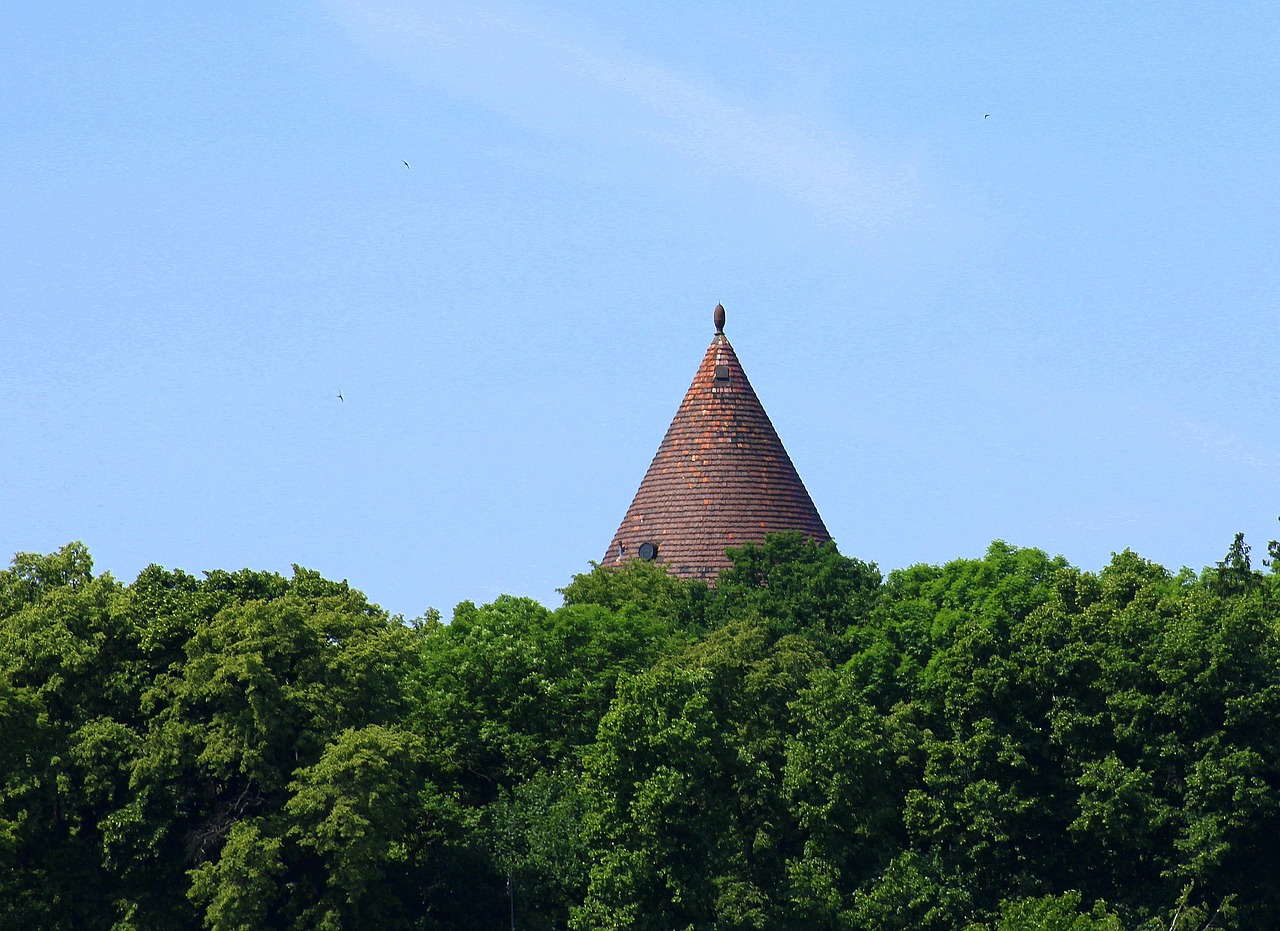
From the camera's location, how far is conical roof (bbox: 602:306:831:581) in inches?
2534

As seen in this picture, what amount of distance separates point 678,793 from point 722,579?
13856 millimetres

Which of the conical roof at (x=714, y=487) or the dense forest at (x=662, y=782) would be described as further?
the conical roof at (x=714, y=487)

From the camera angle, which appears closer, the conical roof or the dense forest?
the dense forest

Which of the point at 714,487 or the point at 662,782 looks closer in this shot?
the point at 662,782

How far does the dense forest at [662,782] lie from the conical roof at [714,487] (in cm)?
1507

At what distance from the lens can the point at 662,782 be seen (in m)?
44.5

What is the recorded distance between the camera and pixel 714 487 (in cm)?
6525

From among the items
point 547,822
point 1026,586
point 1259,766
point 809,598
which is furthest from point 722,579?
point 1259,766

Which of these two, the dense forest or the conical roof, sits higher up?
the conical roof

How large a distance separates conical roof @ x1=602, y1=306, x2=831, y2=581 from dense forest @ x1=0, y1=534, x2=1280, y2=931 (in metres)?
15.1

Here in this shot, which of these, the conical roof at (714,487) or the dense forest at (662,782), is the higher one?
the conical roof at (714,487)

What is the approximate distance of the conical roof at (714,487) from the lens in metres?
64.4

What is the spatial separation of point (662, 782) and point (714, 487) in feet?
70.3

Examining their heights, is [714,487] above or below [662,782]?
above
